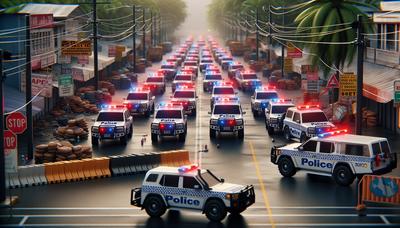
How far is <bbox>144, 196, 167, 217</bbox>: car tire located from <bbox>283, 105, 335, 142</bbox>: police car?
17.4 meters

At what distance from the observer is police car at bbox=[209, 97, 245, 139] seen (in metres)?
47.4

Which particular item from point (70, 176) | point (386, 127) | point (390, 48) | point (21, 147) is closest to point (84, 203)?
point (70, 176)

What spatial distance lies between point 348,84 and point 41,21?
2822 centimetres

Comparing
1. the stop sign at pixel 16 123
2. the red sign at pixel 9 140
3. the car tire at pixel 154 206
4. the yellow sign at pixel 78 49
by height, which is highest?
the yellow sign at pixel 78 49

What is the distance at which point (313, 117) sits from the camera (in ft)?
147

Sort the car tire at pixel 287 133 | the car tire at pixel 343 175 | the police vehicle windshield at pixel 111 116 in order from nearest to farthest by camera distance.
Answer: the car tire at pixel 343 175 → the car tire at pixel 287 133 → the police vehicle windshield at pixel 111 116

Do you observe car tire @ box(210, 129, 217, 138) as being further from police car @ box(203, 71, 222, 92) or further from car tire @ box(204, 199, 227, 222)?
police car @ box(203, 71, 222, 92)

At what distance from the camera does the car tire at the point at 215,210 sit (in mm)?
26938

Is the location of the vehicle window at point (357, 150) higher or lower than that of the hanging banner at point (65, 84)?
lower

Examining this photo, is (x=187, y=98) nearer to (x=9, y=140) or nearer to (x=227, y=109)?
(x=227, y=109)

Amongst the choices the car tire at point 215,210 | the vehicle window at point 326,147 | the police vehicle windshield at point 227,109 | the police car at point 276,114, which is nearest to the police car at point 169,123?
the police vehicle windshield at point 227,109

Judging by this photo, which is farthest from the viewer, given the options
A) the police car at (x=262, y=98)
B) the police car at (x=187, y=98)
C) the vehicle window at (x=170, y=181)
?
the police car at (x=187, y=98)

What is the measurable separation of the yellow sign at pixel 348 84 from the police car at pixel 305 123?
6.33 ft

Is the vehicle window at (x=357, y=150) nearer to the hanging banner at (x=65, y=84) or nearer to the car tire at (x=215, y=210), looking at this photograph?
the car tire at (x=215, y=210)
